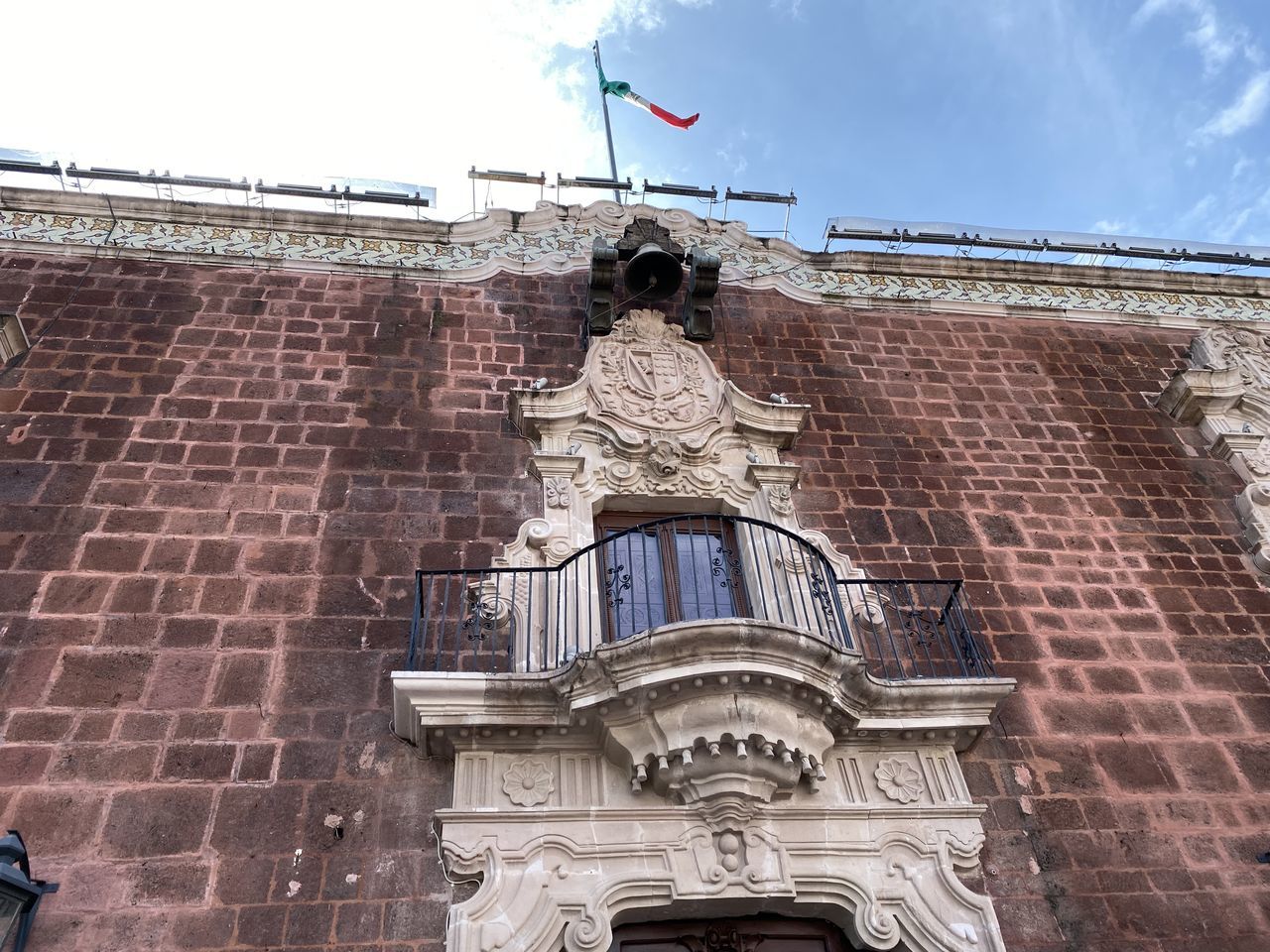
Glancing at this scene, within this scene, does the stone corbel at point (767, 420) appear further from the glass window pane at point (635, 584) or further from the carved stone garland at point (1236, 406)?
the carved stone garland at point (1236, 406)

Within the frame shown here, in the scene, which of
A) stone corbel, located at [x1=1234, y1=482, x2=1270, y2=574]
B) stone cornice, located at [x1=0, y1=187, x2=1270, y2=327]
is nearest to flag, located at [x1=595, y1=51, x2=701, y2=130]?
stone cornice, located at [x1=0, y1=187, x2=1270, y2=327]

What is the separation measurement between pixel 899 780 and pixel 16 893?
4.37 metres

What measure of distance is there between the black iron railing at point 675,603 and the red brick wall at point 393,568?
320 mm

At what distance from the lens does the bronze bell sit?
25.4 feet

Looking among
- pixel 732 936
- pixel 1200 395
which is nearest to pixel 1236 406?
pixel 1200 395

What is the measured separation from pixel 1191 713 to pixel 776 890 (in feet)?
10.6

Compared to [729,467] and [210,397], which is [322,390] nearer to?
[210,397]

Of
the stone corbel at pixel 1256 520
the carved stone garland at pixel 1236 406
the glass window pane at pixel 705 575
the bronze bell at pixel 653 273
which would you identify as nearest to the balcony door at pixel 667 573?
the glass window pane at pixel 705 575

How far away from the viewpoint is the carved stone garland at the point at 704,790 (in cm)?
464

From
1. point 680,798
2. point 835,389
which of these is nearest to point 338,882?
point 680,798

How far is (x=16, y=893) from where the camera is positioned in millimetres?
3824

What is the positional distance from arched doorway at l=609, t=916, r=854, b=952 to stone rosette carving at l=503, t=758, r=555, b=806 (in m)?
0.79

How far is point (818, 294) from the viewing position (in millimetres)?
8562

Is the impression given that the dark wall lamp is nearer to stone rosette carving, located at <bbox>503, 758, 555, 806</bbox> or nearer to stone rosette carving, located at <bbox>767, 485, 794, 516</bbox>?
stone rosette carving, located at <bbox>503, 758, 555, 806</bbox>
